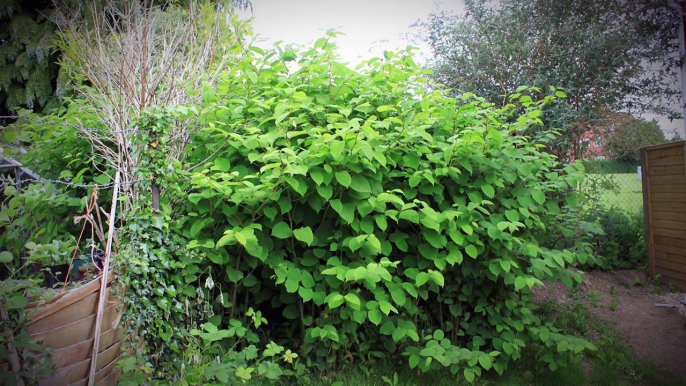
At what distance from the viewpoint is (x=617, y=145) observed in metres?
5.39

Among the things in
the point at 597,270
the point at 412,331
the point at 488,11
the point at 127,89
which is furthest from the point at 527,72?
the point at 127,89

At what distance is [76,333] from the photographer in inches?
59.6

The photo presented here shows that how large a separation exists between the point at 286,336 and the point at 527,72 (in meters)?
4.63

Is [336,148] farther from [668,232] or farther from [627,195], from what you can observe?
[627,195]

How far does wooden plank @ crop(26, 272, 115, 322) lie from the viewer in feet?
4.51

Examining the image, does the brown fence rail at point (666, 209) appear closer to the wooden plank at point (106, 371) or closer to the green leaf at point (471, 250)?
the green leaf at point (471, 250)

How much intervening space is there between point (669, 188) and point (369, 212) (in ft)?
13.5

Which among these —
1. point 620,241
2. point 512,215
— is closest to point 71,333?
point 512,215

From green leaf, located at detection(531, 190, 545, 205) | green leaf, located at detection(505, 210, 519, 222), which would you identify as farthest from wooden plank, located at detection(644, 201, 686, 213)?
A: green leaf, located at detection(505, 210, 519, 222)

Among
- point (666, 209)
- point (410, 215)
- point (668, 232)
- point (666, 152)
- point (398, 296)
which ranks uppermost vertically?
point (666, 152)

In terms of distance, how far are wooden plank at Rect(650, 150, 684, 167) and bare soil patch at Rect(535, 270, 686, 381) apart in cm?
128

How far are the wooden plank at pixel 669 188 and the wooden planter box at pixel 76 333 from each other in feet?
17.0

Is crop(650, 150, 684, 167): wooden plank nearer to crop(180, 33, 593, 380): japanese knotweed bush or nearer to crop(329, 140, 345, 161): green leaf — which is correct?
crop(180, 33, 593, 380): japanese knotweed bush

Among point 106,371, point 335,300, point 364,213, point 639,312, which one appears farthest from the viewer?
point 639,312
